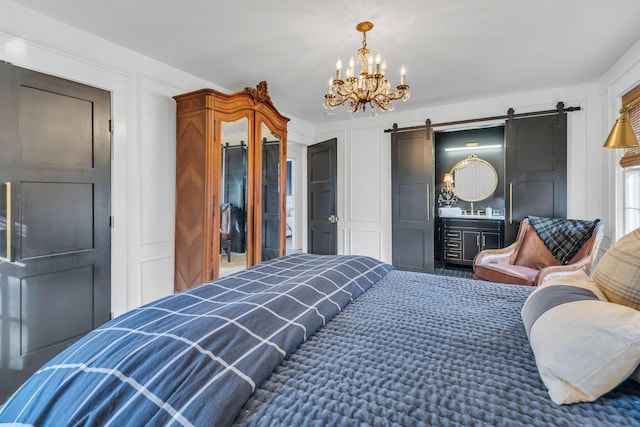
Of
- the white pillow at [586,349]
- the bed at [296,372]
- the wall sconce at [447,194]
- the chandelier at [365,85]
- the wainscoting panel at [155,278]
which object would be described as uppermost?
the chandelier at [365,85]

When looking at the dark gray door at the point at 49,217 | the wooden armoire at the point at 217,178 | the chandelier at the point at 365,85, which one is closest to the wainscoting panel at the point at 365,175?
the wooden armoire at the point at 217,178

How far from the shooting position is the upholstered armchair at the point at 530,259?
2719 millimetres

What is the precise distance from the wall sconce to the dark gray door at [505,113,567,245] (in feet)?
5.46

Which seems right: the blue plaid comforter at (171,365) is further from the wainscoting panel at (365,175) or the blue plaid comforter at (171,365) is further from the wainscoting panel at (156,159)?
the wainscoting panel at (365,175)

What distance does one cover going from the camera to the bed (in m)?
0.70

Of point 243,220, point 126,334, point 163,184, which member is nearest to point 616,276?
point 126,334

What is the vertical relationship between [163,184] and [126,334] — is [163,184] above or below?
above

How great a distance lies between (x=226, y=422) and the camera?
0.68 meters

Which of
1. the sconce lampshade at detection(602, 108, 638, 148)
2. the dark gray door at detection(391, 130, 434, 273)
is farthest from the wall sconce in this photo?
the sconce lampshade at detection(602, 108, 638, 148)

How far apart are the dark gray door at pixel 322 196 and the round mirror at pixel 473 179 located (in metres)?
2.28

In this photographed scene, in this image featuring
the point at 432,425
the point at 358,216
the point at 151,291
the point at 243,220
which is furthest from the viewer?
the point at 358,216

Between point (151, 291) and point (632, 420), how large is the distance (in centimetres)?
309

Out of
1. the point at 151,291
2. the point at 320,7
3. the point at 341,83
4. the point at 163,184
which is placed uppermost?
the point at 320,7

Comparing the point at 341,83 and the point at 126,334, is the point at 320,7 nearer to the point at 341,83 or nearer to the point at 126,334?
the point at 341,83
